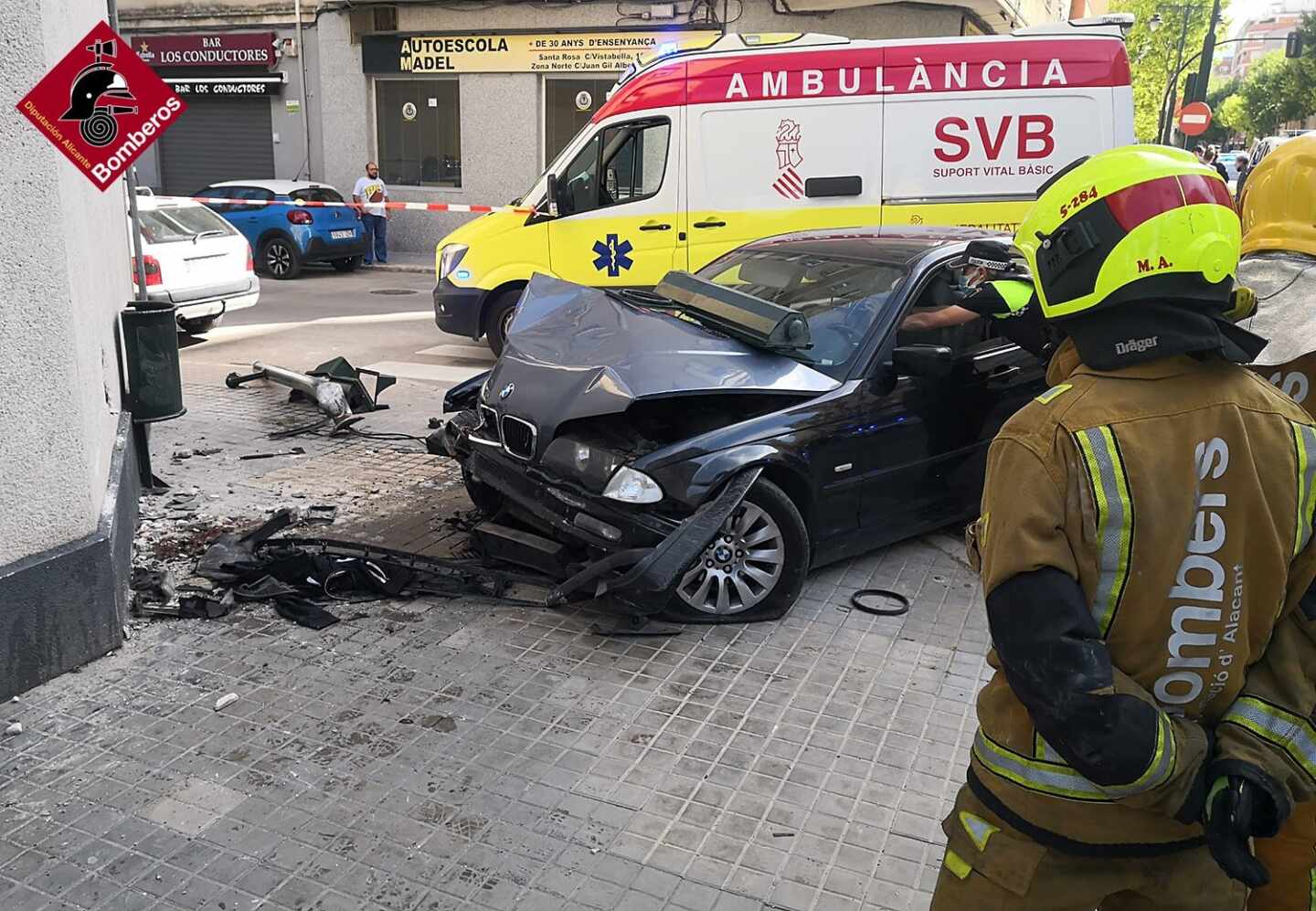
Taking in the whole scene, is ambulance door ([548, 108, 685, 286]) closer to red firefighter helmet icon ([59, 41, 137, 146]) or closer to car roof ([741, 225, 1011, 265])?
car roof ([741, 225, 1011, 265])

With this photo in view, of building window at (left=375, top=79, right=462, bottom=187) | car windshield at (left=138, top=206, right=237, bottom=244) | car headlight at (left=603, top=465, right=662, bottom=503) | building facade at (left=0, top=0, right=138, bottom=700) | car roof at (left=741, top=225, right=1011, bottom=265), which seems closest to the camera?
building facade at (left=0, top=0, right=138, bottom=700)

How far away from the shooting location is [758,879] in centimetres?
308

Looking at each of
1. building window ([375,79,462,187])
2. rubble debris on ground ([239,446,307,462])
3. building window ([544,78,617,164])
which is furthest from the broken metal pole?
building window ([375,79,462,187])

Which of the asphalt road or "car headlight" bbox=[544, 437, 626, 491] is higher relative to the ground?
"car headlight" bbox=[544, 437, 626, 491]

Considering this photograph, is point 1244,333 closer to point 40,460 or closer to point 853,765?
point 853,765

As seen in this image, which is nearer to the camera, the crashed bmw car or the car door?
the crashed bmw car

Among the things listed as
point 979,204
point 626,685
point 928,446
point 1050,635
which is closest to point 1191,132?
point 979,204

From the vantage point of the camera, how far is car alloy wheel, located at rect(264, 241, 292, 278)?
17391 millimetres

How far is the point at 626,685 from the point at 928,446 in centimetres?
212

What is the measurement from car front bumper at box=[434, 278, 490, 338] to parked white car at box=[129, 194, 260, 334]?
2.79 metres

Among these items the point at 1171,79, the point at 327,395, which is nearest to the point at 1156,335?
the point at 327,395

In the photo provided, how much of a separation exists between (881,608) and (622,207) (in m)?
6.04

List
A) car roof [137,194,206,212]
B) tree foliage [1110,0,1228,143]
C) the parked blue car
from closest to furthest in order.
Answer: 1. car roof [137,194,206,212]
2. the parked blue car
3. tree foliage [1110,0,1228,143]

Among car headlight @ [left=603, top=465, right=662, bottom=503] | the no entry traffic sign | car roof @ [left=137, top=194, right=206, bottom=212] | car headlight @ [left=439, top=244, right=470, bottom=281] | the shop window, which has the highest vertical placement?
the no entry traffic sign
